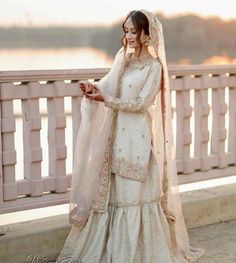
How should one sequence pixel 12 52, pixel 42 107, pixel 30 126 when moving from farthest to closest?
1. pixel 12 52
2. pixel 42 107
3. pixel 30 126

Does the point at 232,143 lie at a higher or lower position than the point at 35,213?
higher

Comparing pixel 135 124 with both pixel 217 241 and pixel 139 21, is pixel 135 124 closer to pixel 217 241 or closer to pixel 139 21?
pixel 139 21

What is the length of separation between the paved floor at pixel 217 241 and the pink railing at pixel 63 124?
1.31ft

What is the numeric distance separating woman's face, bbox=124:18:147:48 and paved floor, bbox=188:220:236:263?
146 cm

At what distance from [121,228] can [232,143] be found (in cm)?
186

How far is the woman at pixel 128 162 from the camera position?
3.37m

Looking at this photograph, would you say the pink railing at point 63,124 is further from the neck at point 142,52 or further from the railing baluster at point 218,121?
the neck at point 142,52

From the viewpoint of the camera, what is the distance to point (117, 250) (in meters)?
3.49

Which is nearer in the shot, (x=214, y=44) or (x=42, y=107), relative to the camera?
(x=42, y=107)

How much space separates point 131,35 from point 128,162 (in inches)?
27.6

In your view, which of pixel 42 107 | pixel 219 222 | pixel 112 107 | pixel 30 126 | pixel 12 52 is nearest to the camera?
pixel 112 107

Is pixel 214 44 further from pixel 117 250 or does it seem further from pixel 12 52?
pixel 117 250

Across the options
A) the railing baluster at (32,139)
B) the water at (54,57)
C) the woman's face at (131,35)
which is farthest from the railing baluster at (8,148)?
the water at (54,57)

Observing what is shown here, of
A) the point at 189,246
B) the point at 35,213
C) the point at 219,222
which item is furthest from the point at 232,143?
the point at 35,213
